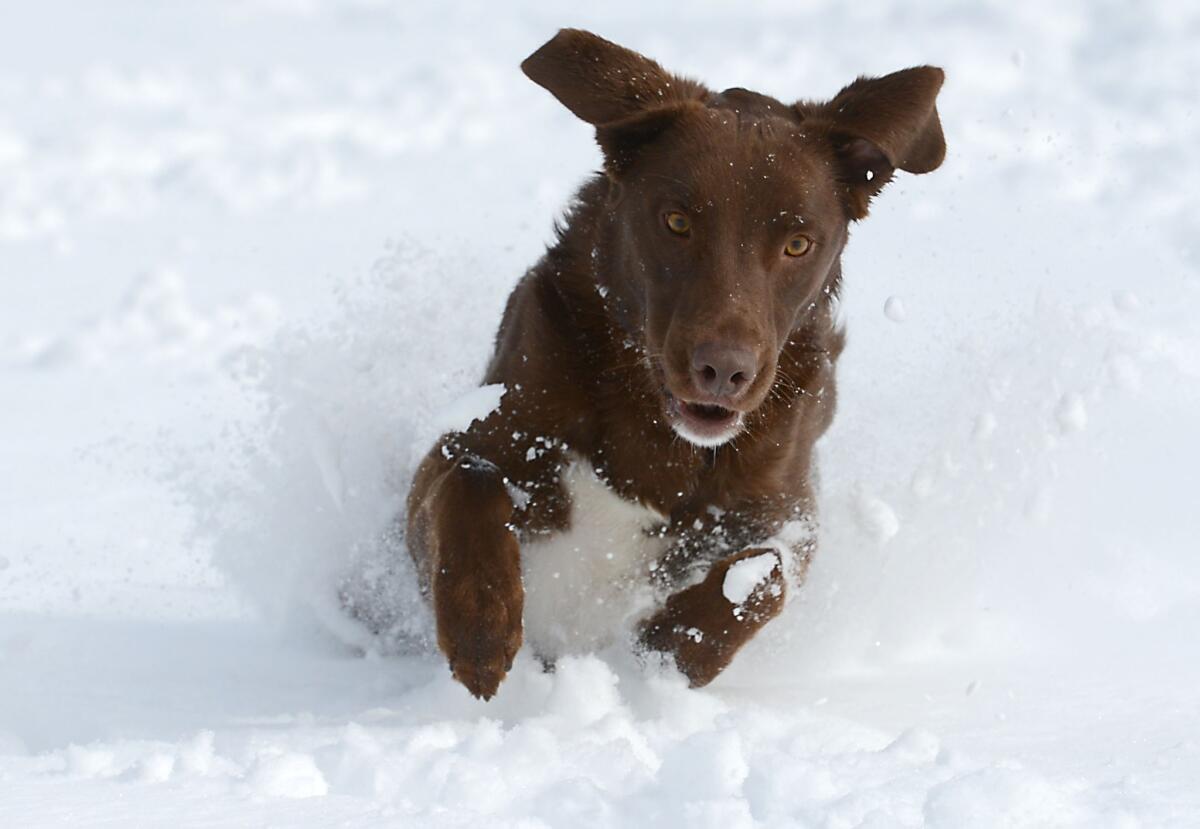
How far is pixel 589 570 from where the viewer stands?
3482mm

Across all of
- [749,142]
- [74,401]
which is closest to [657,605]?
[749,142]

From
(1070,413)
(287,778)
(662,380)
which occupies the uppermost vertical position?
(1070,413)

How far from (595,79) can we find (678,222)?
384mm

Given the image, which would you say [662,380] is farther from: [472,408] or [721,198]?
[472,408]

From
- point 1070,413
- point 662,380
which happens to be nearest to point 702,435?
point 662,380

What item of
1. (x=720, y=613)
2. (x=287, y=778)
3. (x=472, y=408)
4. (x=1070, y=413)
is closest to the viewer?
(x=287, y=778)

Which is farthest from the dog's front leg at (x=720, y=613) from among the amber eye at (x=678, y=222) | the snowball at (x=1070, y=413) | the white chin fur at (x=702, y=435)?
the snowball at (x=1070, y=413)

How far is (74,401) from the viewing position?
21.6 feet

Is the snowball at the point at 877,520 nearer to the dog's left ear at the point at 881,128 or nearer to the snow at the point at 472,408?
the dog's left ear at the point at 881,128

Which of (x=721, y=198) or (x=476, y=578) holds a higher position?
(x=721, y=198)

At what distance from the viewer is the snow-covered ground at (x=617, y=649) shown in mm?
2416

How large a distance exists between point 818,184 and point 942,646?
154 cm

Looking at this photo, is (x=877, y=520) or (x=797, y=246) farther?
(x=877, y=520)

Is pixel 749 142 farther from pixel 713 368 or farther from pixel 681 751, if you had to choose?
pixel 681 751
